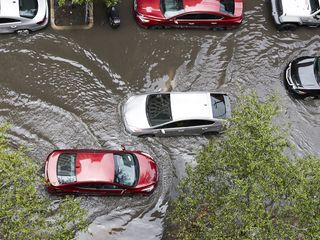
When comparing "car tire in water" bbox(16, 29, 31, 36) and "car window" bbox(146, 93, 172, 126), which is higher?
"car tire in water" bbox(16, 29, 31, 36)

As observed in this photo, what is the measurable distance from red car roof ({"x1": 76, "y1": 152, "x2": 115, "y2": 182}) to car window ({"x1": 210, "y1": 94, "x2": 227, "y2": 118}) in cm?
392

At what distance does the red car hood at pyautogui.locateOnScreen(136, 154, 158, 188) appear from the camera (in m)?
16.7

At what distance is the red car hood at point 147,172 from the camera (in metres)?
16.7

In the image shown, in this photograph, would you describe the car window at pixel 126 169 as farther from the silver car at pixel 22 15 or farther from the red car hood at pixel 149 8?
the silver car at pixel 22 15

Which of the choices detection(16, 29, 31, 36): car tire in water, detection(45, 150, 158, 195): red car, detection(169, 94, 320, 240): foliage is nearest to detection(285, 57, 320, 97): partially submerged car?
detection(169, 94, 320, 240): foliage

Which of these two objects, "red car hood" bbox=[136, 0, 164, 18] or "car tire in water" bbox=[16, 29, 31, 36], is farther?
"red car hood" bbox=[136, 0, 164, 18]

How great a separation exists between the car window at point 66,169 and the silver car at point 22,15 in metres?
5.39

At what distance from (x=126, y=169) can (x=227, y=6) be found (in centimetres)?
767

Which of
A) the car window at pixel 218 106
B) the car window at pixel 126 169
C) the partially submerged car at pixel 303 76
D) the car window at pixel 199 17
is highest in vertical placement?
the car window at pixel 199 17

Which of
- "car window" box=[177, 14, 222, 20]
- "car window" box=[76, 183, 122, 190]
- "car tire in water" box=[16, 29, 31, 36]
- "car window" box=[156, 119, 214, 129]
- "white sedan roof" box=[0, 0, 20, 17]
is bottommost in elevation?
"car window" box=[76, 183, 122, 190]

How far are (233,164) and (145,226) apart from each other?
4.64 metres

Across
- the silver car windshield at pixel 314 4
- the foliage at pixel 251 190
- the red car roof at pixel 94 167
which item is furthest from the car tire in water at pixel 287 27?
the red car roof at pixel 94 167

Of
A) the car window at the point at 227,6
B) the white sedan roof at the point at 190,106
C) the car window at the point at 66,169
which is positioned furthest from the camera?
the car window at the point at 227,6

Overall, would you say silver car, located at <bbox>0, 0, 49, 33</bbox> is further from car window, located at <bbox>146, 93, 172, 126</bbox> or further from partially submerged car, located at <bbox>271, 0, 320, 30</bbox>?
partially submerged car, located at <bbox>271, 0, 320, 30</bbox>
